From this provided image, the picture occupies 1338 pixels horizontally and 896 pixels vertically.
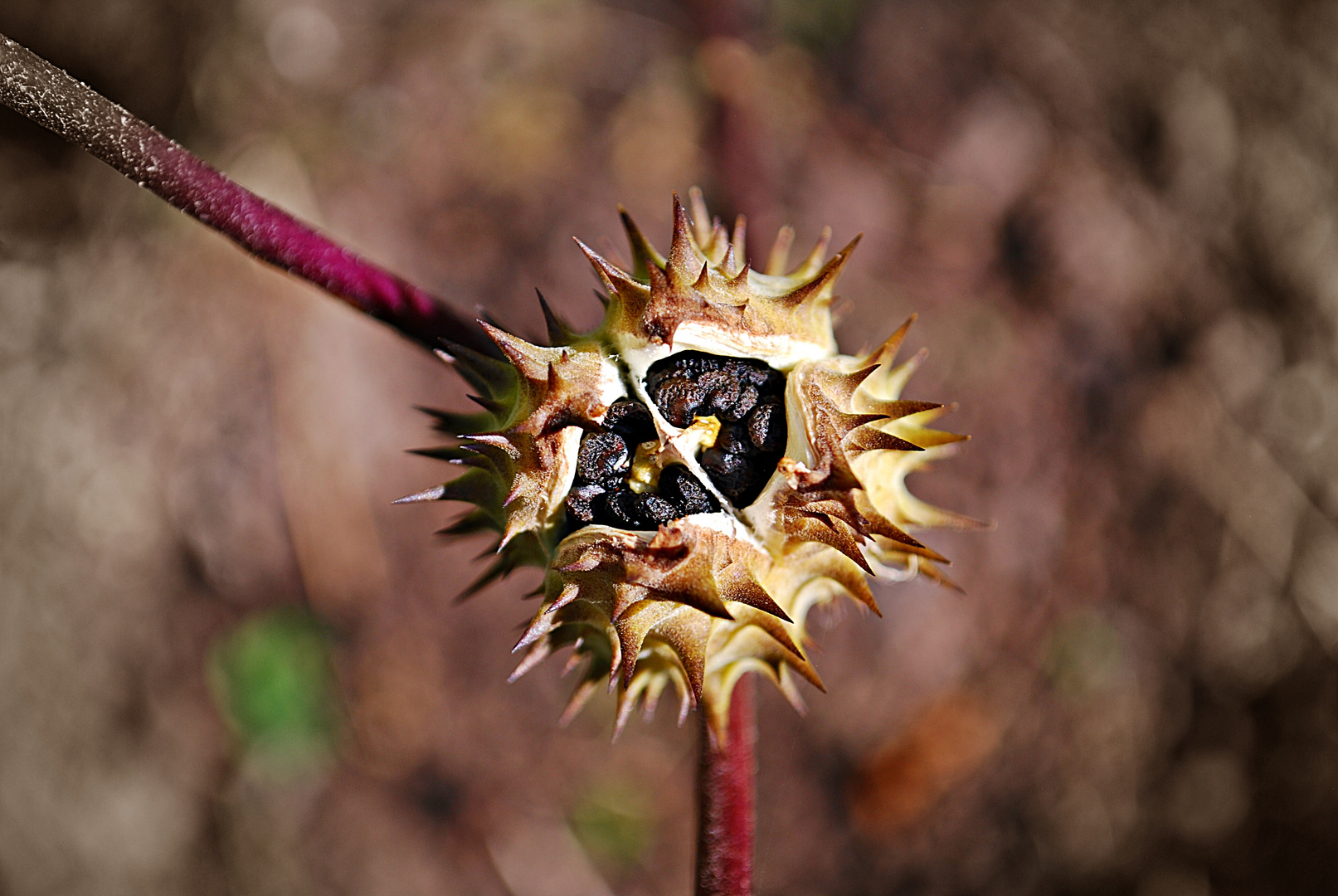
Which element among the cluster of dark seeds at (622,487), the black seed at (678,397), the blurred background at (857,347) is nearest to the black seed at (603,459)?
the cluster of dark seeds at (622,487)

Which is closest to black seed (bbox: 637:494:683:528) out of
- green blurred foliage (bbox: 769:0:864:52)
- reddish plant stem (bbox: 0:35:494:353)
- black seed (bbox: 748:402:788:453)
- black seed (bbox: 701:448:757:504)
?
black seed (bbox: 701:448:757:504)

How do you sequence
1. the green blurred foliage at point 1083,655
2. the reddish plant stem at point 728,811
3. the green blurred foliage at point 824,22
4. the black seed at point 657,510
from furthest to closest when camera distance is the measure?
the green blurred foliage at point 1083,655 → the green blurred foliage at point 824,22 → the reddish plant stem at point 728,811 → the black seed at point 657,510

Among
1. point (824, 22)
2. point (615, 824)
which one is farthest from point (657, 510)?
point (824, 22)

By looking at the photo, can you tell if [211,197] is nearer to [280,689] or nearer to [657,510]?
[657,510]

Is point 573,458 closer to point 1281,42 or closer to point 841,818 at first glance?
point 841,818

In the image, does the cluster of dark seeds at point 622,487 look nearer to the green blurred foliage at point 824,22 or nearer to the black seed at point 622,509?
the black seed at point 622,509

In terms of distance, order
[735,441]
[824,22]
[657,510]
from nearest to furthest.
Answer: [657,510]
[735,441]
[824,22]
